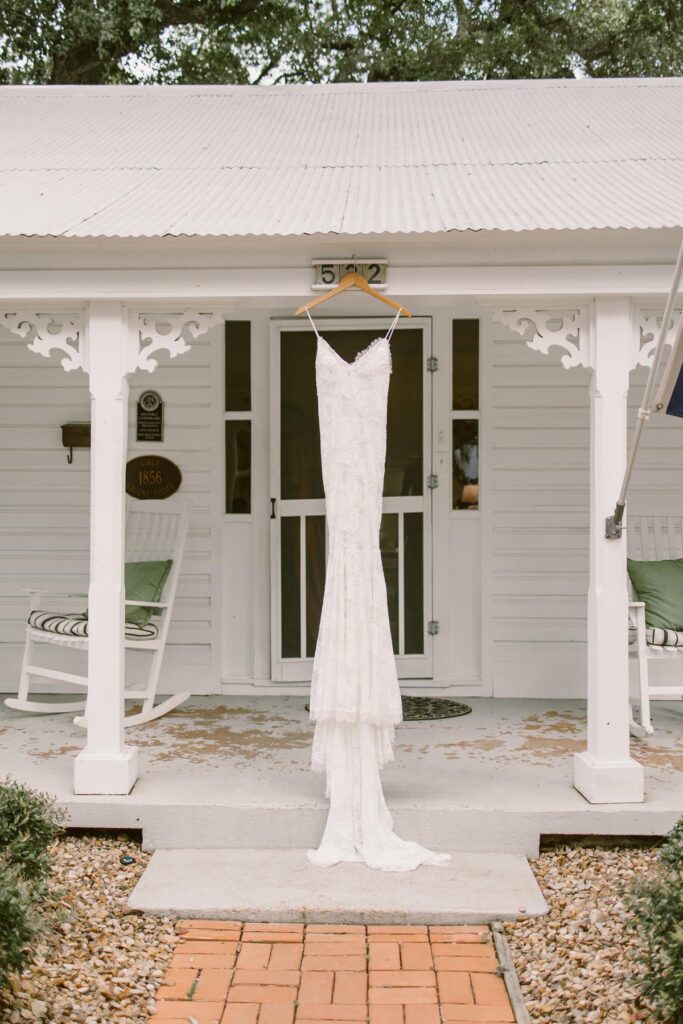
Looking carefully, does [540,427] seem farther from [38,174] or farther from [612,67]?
[612,67]

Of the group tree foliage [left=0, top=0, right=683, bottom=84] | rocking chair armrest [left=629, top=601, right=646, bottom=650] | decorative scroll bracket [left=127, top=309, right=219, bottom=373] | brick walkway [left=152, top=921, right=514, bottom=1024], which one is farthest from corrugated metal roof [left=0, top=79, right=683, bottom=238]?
tree foliage [left=0, top=0, right=683, bottom=84]

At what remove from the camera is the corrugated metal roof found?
4.61 metres

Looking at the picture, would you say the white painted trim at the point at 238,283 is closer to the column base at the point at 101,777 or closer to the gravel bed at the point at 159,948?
the column base at the point at 101,777

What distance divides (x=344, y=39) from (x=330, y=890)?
13.3 metres

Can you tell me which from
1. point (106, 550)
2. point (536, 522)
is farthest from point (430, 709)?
point (106, 550)

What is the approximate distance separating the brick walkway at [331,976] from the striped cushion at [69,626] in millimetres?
2213

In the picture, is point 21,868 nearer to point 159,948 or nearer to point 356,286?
point 159,948

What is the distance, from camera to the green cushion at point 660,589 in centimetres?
557

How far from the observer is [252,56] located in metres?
14.7

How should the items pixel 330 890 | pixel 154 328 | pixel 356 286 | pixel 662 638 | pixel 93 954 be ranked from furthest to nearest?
pixel 662 638, pixel 154 328, pixel 356 286, pixel 330 890, pixel 93 954

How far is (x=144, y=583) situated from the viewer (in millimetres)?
6129

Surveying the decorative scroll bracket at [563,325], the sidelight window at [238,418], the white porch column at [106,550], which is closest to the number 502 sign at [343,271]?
the decorative scroll bracket at [563,325]

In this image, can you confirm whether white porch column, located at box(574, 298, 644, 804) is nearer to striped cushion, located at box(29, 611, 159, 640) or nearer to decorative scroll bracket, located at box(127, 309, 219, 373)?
decorative scroll bracket, located at box(127, 309, 219, 373)

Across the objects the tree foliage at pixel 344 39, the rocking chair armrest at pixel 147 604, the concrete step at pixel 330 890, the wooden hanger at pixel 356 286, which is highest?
the tree foliage at pixel 344 39
